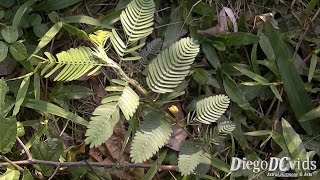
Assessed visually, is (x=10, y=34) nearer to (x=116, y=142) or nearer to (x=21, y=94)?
(x=21, y=94)

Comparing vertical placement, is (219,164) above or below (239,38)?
below

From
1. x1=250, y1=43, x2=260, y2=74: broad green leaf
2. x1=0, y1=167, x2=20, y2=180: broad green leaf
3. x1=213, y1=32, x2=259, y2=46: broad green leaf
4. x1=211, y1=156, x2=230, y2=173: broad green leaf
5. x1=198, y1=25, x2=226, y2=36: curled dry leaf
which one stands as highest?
x1=198, y1=25, x2=226, y2=36: curled dry leaf

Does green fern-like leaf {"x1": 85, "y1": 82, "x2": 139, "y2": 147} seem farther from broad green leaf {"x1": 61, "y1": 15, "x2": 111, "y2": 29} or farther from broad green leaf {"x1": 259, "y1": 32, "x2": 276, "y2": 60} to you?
broad green leaf {"x1": 259, "y1": 32, "x2": 276, "y2": 60}

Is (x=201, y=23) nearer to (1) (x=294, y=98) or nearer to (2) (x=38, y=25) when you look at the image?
(1) (x=294, y=98)

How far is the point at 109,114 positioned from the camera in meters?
1.47

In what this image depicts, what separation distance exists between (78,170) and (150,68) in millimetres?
414

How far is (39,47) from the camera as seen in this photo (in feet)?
5.83

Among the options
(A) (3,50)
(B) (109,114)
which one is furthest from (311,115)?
(A) (3,50)

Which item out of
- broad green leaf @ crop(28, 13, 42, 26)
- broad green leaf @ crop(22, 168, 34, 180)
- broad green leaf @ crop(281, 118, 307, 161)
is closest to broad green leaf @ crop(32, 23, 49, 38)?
broad green leaf @ crop(28, 13, 42, 26)

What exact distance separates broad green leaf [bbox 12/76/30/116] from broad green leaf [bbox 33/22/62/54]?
0.10 meters

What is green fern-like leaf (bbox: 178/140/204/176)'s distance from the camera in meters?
1.56

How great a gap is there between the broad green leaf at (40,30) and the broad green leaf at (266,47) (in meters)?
0.71

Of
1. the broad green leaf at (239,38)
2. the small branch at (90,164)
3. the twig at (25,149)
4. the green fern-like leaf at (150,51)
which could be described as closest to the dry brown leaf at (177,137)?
the small branch at (90,164)

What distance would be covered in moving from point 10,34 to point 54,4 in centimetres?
18
